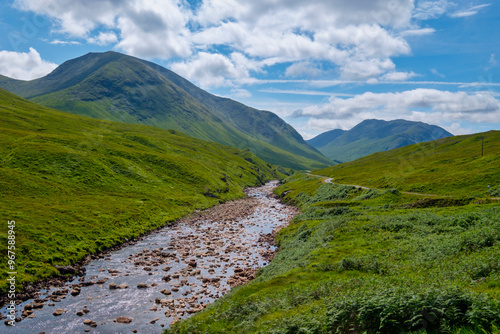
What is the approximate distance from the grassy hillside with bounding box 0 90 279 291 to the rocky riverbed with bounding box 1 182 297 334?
567 centimetres

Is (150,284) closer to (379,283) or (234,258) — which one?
(234,258)

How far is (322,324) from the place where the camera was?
1507 cm

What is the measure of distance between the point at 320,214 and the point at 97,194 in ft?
204

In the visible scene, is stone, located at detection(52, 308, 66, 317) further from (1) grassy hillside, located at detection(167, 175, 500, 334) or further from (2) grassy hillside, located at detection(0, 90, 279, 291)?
(1) grassy hillside, located at detection(167, 175, 500, 334)

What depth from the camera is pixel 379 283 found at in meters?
20.3

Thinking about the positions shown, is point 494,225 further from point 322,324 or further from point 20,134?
point 20,134

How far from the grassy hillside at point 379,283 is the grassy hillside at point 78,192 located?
3075 cm

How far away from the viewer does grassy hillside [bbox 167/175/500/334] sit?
12.5 metres

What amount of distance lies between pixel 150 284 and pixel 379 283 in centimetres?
2938

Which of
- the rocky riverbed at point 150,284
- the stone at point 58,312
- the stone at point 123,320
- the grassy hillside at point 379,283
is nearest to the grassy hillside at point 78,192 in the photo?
the rocky riverbed at point 150,284

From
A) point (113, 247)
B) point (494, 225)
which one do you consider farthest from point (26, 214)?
point (494, 225)

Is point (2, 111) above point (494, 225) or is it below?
above

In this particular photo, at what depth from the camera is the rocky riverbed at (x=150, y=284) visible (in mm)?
27453

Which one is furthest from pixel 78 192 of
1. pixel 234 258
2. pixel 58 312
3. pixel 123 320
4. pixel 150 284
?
pixel 123 320
